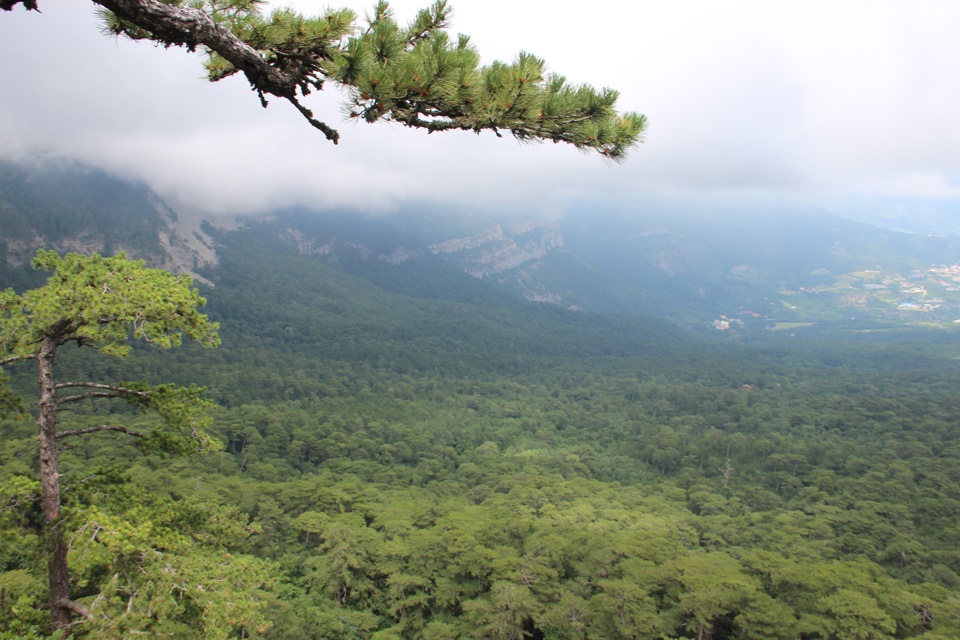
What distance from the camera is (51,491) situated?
12.7 feet

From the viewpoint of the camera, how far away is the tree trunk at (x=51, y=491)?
386cm

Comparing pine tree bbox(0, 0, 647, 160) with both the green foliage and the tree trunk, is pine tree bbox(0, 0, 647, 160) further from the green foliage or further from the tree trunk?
the tree trunk

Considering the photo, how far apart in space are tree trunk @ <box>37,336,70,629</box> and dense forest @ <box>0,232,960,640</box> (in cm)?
12

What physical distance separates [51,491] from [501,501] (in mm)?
27724

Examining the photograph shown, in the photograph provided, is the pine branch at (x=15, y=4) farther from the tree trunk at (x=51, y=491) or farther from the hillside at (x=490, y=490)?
the hillside at (x=490, y=490)

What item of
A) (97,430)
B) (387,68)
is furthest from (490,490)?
(387,68)

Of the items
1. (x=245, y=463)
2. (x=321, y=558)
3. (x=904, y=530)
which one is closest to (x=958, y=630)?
(x=904, y=530)

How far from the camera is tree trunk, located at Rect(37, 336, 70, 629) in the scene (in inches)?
152

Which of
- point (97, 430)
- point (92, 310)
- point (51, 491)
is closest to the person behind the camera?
point (92, 310)

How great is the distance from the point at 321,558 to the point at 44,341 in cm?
1799

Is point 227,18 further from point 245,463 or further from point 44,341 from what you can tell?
point 245,463

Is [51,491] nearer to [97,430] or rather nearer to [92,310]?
[97,430]

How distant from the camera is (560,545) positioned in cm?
1964

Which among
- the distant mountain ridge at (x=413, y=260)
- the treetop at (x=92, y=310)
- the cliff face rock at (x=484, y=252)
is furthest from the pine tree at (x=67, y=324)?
the cliff face rock at (x=484, y=252)
